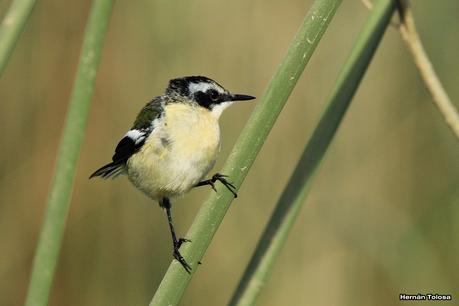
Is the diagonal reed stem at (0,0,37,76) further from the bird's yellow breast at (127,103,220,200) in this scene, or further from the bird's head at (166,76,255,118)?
the bird's head at (166,76,255,118)

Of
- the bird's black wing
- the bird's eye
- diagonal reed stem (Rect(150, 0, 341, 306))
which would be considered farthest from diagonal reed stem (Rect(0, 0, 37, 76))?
the bird's eye

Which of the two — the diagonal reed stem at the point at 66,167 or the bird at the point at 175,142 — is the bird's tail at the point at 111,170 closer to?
the bird at the point at 175,142

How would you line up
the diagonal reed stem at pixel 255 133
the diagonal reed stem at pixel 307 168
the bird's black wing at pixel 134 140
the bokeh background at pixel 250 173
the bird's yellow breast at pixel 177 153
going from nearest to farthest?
the diagonal reed stem at pixel 255 133 < the diagonal reed stem at pixel 307 168 < the bird's yellow breast at pixel 177 153 < the bird's black wing at pixel 134 140 < the bokeh background at pixel 250 173

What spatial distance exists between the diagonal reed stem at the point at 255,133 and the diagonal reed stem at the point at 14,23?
0.58m

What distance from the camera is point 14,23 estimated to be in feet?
5.32

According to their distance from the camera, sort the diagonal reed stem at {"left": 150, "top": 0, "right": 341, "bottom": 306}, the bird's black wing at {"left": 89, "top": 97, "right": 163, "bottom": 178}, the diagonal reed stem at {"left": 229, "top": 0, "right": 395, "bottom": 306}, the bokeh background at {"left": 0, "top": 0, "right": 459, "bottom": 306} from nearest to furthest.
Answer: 1. the diagonal reed stem at {"left": 150, "top": 0, "right": 341, "bottom": 306}
2. the diagonal reed stem at {"left": 229, "top": 0, "right": 395, "bottom": 306}
3. the bird's black wing at {"left": 89, "top": 97, "right": 163, "bottom": 178}
4. the bokeh background at {"left": 0, "top": 0, "right": 459, "bottom": 306}

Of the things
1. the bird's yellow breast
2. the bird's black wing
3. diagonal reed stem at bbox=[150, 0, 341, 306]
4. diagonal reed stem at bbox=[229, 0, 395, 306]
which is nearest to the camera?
diagonal reed stem at bbox=[150, 0, 341, 306]

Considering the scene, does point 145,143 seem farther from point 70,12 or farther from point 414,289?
point 414,289

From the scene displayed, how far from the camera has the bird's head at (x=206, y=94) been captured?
2.76 m

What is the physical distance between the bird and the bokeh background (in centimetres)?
74

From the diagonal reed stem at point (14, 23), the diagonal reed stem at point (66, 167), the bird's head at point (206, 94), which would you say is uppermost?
the bird's head at point (206, 94)

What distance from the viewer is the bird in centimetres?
252

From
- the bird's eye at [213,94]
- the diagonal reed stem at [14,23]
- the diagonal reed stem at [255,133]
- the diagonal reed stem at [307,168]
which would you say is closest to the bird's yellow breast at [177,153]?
the bird's eye at [213,94]

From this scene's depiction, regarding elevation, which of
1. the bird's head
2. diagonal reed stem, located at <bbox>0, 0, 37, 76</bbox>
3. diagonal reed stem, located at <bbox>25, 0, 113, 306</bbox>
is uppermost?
the bird's head
